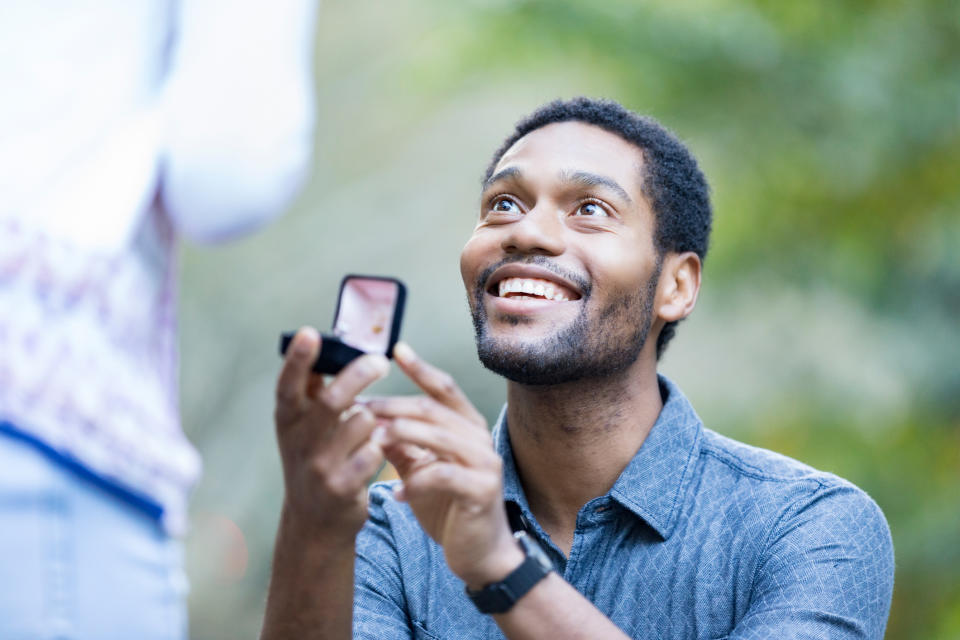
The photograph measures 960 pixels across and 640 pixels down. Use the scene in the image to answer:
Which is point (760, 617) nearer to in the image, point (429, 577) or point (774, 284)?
point (429, 577)

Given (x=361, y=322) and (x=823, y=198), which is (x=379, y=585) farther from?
(x=823, y=198)

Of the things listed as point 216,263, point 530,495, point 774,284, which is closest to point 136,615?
point 530,495

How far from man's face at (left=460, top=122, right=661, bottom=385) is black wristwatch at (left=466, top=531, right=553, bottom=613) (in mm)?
629

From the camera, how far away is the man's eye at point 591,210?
251 cm

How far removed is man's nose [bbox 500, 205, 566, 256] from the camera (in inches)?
94.0

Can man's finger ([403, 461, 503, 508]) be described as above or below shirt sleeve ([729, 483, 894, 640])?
above

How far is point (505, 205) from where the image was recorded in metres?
2.61

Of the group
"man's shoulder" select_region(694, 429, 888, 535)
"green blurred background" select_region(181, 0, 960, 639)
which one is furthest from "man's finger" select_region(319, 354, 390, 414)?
"green blurred background" select_region(181, 0, 960, 639)

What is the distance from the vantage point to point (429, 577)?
238 cm

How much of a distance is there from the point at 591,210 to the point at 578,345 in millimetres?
366

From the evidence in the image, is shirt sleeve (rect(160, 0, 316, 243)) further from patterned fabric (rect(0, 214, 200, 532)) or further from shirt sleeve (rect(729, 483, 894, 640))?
shirt sleeve (rect(729, 483, 894, 640))

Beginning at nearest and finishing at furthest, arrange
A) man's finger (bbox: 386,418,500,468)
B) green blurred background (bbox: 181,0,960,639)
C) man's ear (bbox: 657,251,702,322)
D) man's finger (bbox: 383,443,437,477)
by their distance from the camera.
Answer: man's finger (bbox: 386,418,500,468) < man's finger (bbox: 383,443,437,477) < man's ear (bbox: 657,251,702,322) < green blurred background (bbox: 181,0,960,639)

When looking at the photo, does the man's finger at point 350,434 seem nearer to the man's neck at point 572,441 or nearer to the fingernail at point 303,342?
the fingernail at point 303,342

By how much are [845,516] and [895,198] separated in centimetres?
362
